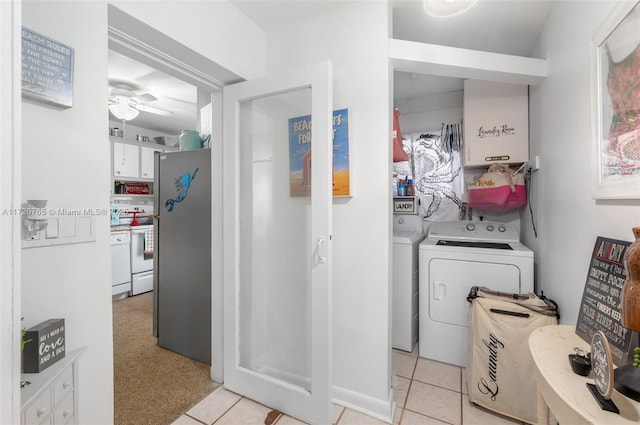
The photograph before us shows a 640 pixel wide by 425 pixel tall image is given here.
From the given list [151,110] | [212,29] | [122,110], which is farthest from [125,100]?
[212,29]

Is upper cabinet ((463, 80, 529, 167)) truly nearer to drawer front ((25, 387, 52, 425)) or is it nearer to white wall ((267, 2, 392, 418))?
white wall ((267, 2, 392, 418))

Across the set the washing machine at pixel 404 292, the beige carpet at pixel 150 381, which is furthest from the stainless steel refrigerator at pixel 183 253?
the washing machine at pixel 404 292

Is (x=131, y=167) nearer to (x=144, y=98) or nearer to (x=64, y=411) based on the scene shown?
(x=144, y=98)

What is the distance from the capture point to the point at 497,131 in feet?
7.57

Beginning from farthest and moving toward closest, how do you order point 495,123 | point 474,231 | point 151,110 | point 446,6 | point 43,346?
point 151,110
point 474,231
point 495,123
point 446,6
point 43,346

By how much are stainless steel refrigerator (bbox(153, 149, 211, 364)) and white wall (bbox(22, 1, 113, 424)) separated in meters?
1.06

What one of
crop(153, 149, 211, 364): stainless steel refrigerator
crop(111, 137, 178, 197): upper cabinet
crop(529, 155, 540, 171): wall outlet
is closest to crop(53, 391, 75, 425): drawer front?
crop(153, 149, 211, 364): stainless steel refrigerator

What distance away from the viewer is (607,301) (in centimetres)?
102

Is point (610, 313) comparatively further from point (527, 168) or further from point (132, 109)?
point (132, 109)

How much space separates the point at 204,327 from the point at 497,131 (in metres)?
2.91

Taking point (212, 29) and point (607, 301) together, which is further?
point (212, 29)

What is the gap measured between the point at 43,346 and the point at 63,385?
0.18 m

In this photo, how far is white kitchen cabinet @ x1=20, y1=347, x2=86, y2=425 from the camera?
29.7 inches

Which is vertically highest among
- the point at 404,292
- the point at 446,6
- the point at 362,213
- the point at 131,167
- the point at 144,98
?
the point at 144,98
